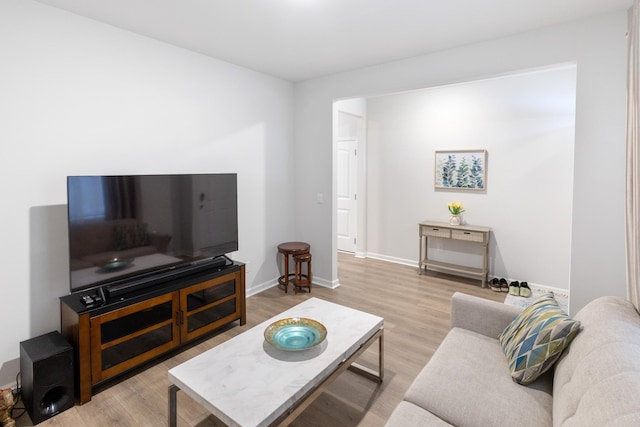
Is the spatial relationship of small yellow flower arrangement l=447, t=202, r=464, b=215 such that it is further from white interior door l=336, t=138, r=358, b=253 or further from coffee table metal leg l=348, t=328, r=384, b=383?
coffee table metal leg l=348, t=328, r=384, b=383

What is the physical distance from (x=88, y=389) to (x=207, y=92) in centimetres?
272

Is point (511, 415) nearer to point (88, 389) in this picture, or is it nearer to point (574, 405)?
point (574, 405)

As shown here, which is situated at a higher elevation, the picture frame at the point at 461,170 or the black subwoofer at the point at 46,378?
the picture frame at the point at 461,170

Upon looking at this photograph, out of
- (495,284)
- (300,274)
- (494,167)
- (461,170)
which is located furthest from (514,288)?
(300,274)

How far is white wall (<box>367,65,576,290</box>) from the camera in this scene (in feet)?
13.3

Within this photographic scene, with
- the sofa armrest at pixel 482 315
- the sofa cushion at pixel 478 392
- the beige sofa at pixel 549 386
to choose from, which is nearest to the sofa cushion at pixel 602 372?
the beige sofa at pixel 549 386

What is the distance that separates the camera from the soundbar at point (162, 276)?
249 centimetres

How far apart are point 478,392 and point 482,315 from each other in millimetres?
676

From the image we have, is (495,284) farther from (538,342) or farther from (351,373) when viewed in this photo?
(538,342)

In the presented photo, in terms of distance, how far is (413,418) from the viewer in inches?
57.7

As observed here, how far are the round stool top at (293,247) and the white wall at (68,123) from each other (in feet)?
3.78

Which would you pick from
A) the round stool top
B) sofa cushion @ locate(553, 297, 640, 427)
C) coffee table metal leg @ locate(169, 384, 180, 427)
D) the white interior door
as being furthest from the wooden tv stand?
the white interior door

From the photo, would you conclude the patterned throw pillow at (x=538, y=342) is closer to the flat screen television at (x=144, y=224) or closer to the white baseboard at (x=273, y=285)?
the flat screen television at (x=144, y=224)

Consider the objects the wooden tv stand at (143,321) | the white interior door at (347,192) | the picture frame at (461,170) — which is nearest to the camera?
the wooden tv stand at (143,321)
